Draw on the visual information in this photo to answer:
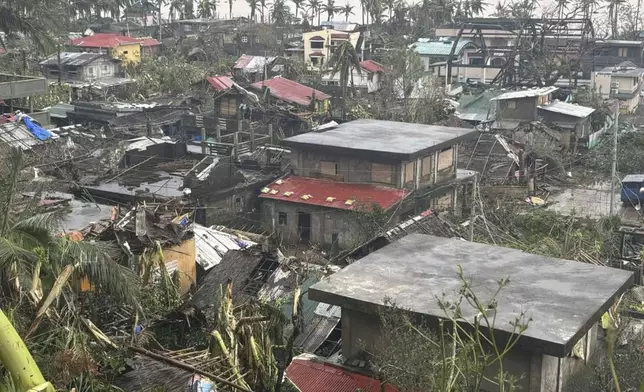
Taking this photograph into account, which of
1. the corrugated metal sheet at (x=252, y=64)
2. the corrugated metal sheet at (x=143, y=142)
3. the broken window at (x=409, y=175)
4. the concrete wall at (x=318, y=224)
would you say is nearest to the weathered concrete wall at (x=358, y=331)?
the concrete wall at (x=318, y=224)

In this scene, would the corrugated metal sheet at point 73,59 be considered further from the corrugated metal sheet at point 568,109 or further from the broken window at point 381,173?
the broken window at point 381,173

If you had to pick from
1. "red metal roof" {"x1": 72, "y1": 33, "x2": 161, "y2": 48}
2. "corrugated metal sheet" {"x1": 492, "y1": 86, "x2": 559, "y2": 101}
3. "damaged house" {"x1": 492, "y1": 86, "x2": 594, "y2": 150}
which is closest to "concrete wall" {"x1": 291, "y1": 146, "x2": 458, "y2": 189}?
"damaged house" {"x1": 492, "y1": 86, "x2": 594, "y2": 150}

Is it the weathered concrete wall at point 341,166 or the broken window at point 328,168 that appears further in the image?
the broken window at point 328,168

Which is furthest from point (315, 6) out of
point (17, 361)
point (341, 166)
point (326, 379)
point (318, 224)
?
point (17, 361)

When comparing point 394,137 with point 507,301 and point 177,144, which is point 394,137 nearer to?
point 177,144

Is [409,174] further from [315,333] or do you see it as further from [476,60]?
[476,60]
